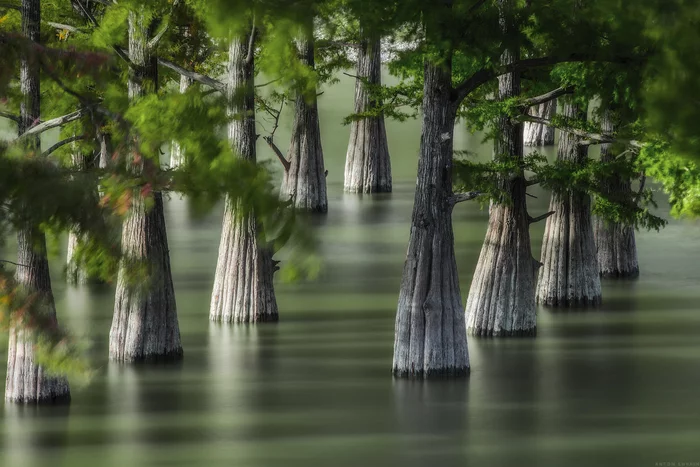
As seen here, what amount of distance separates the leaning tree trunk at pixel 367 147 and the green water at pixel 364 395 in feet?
30.9

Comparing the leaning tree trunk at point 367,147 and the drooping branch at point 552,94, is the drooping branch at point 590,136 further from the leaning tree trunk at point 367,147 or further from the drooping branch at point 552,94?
the leaning tree trunk at point 367,147

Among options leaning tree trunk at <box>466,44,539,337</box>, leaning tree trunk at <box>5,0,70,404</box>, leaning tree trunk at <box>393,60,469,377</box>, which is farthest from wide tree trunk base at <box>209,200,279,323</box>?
leaning tree trunk at <box>5,0,70,404</box>

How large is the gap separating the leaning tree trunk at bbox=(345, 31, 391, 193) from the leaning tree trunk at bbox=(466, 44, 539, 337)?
41.4 feet

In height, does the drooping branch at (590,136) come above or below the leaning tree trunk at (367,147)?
below

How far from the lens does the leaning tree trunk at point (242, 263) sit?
646 inches

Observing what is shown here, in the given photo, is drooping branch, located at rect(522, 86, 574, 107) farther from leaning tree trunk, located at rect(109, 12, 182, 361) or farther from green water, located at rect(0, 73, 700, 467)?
leaning tree trunk, located at rect(109, 12, 182, 361)

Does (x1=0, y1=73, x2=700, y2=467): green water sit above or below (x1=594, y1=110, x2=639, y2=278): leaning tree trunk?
below

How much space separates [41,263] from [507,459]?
481 cm

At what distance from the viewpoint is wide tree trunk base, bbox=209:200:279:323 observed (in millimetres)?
16656

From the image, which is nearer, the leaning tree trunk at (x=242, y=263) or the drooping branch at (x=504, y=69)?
the drooping branch at (x=504, y=69)

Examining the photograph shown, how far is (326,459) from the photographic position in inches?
477

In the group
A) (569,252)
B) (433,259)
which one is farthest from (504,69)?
(569,252)

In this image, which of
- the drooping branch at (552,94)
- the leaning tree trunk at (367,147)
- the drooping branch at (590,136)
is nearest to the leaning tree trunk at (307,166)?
the leaning tree trunk at (367,147)

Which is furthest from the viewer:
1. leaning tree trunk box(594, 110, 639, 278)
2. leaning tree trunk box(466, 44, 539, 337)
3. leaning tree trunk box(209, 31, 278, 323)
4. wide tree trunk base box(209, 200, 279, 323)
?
leaning tree trunk box(594, 110, 639, 278)
